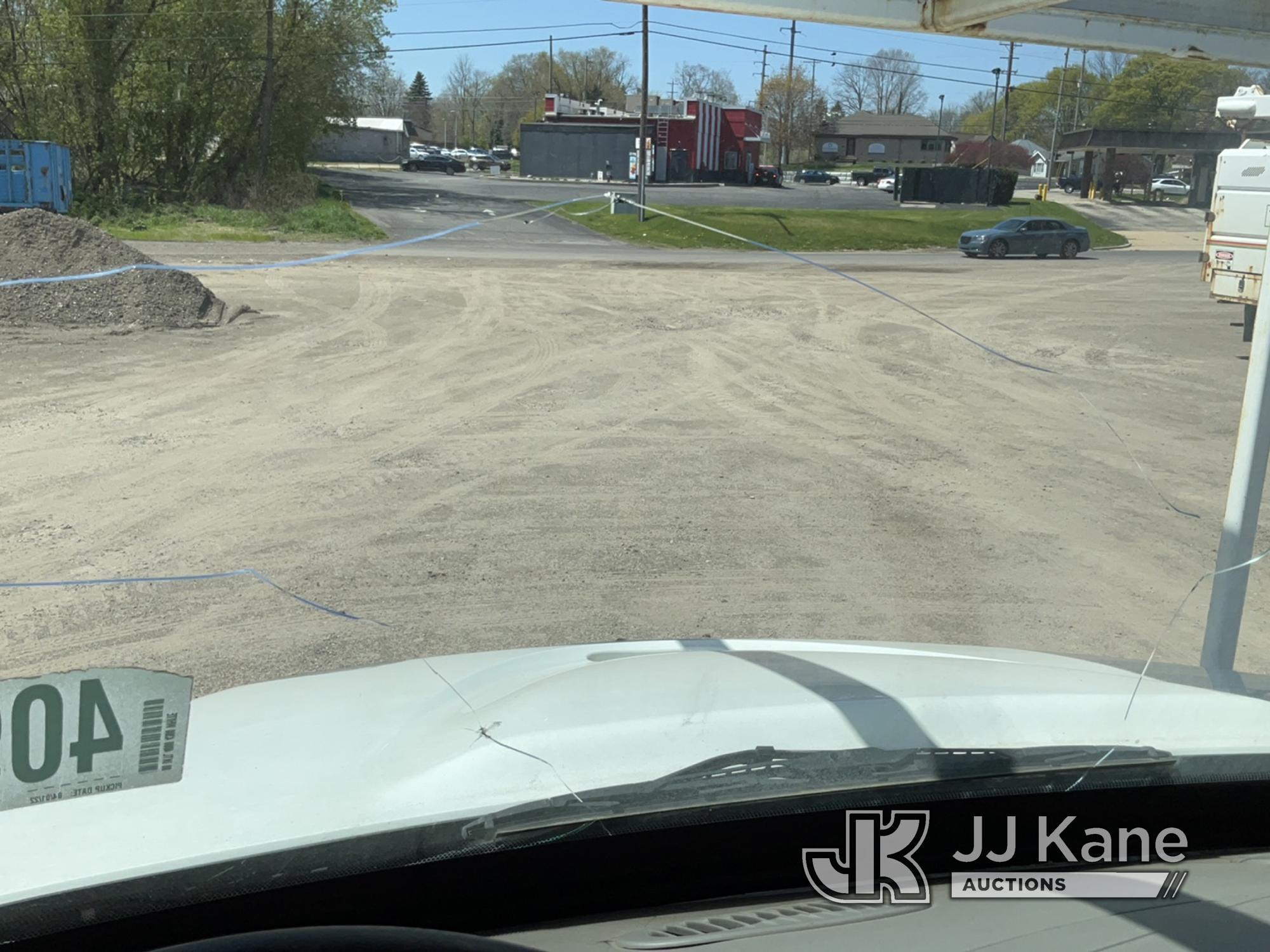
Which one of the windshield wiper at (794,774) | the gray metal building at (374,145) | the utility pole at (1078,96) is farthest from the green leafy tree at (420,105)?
the windshield wiper at (794,774)

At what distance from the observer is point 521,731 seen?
2.35 m

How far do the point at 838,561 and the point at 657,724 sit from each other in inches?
211

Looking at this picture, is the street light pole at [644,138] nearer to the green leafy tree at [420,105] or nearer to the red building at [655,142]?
the red building at [655,142]

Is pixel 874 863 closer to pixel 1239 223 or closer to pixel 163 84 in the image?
pixel 1239 223

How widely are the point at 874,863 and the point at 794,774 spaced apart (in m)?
0.22

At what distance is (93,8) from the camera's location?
124ft

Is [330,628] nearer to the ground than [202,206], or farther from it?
nearer to the ground

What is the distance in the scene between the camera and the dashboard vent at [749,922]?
188 cm

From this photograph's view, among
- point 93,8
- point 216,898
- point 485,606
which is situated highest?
point 93,8

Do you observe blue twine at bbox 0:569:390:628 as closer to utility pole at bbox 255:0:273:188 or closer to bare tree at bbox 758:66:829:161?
utility pole at bbox 255:0:273:188

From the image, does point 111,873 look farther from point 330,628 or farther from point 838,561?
point 838,561

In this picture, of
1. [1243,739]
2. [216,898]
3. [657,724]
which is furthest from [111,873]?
[1243,739]

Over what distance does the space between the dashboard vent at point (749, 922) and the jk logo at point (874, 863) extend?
4 cm

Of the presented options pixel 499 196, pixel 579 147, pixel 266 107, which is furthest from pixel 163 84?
pixel 579 147
